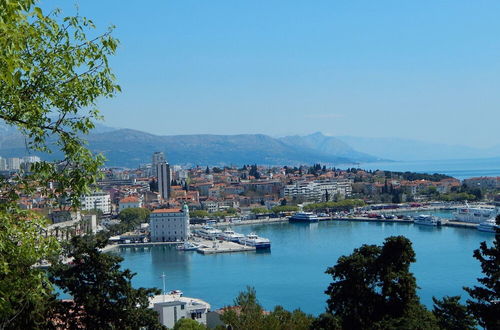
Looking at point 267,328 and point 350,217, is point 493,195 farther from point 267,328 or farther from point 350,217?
point 267,328

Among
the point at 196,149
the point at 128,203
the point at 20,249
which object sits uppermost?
the point at 196,149

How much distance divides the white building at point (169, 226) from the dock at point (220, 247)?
91cm

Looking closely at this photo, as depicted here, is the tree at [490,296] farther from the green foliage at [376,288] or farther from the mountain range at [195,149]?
the mountain range at [195,149]

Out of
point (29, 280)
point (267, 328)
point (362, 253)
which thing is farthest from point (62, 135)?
point (362, 253)

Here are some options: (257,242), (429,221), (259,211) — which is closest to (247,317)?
(257,242)

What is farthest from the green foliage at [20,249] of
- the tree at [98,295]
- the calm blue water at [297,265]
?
the calm blue water at [297,265]

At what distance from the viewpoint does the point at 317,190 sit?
31.6 meters

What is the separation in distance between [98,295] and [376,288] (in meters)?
2.08

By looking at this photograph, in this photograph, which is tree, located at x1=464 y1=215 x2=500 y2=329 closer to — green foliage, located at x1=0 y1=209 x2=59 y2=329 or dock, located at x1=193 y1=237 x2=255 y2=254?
green foliage, located at x1=0 y1=209 x2=59 y2=329

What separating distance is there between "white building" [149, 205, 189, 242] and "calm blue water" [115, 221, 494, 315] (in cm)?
121

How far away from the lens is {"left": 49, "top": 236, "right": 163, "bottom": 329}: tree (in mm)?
3549

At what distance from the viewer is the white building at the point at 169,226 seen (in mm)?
20141

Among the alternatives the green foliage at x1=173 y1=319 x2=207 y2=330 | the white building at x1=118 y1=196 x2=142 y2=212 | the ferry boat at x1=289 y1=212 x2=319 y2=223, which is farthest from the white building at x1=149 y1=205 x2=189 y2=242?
the green foliage at x1=173 y1=319 x2=207 y2=330

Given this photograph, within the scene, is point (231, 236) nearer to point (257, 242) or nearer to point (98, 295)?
point (257, 242)
